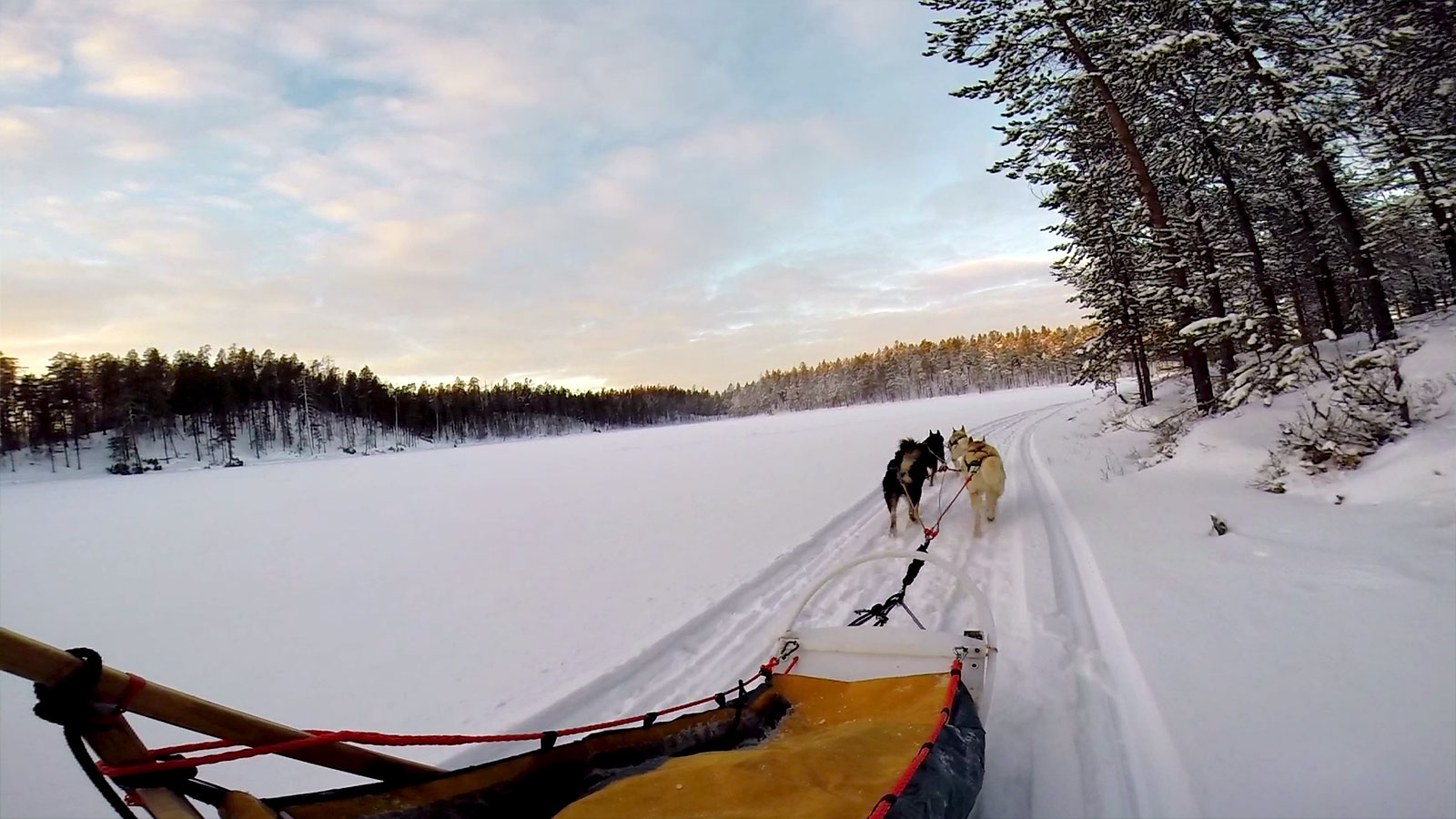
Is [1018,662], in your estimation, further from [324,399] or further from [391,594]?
[324,399]

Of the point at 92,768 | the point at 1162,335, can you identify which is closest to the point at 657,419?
the point at 1162,335

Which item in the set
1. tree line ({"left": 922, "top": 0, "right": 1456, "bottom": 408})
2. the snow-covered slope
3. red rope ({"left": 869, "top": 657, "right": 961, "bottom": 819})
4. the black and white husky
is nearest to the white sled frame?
red rope ({"left": 869, "top": 657, "right": 961, "bottom": 819})

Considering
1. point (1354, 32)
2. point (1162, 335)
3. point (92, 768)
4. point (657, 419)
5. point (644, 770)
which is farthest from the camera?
point (657, 419)

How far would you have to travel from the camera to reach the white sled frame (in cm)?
299

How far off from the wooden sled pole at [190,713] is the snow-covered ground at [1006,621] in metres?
1.54

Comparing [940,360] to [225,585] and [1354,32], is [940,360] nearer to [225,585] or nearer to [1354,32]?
[1354,32]

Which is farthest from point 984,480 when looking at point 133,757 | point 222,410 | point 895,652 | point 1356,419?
point 222,410

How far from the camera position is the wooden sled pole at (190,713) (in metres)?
1.28

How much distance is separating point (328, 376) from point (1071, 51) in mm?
88318

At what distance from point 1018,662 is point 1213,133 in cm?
998

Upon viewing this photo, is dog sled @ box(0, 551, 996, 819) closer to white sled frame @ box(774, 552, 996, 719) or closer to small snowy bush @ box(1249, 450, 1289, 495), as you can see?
white sled frame @ box(774, 552, 996, 719)

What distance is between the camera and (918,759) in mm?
2031

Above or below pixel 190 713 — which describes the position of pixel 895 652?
below

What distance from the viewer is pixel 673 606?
5598 mm
